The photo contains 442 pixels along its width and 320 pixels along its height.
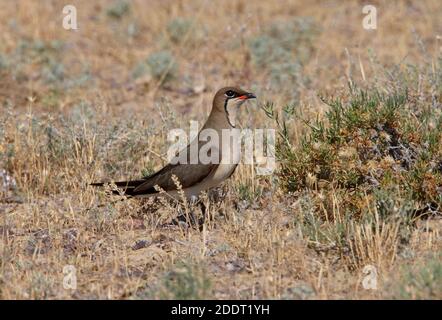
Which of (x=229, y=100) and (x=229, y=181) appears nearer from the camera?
(x=229, y=100)

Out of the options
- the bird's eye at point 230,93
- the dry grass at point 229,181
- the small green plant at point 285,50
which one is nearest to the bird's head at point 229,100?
the bird's eye at point 230,93

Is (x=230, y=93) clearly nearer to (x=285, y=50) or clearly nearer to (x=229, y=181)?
(x=229, y=181)

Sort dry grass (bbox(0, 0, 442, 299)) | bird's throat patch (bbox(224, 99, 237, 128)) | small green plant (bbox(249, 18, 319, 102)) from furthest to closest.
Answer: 1. small green plant (bbox(249, 18, 319, 102))
2. bird's throat patch (bbox(224, 99, 237, 128))
3. dry grass (bbox(0, 0, 442, 299))

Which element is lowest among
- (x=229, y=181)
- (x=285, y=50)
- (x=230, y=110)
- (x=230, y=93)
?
(x=229, y=181)

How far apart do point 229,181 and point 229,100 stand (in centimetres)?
86

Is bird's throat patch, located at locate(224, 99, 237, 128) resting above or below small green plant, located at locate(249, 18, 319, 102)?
below

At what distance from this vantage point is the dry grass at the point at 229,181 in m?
6.18

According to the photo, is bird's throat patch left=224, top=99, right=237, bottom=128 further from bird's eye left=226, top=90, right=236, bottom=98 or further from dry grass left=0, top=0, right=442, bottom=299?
dry grass left=0, top=0, right=442, bottom=299

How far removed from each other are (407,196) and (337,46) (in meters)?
6.28

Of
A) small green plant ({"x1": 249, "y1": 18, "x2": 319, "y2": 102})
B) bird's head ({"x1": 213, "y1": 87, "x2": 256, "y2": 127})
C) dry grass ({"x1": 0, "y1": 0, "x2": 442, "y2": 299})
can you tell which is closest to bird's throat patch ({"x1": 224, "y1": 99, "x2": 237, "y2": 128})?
bird's head ({"x1": 213, "y1": 87, "x2": 256, "y2": 127})

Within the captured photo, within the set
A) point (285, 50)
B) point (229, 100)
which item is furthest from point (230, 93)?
point (285, 50)

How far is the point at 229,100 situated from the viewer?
778cm

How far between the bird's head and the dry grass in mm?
520

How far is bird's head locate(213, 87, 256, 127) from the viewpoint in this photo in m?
7.75
